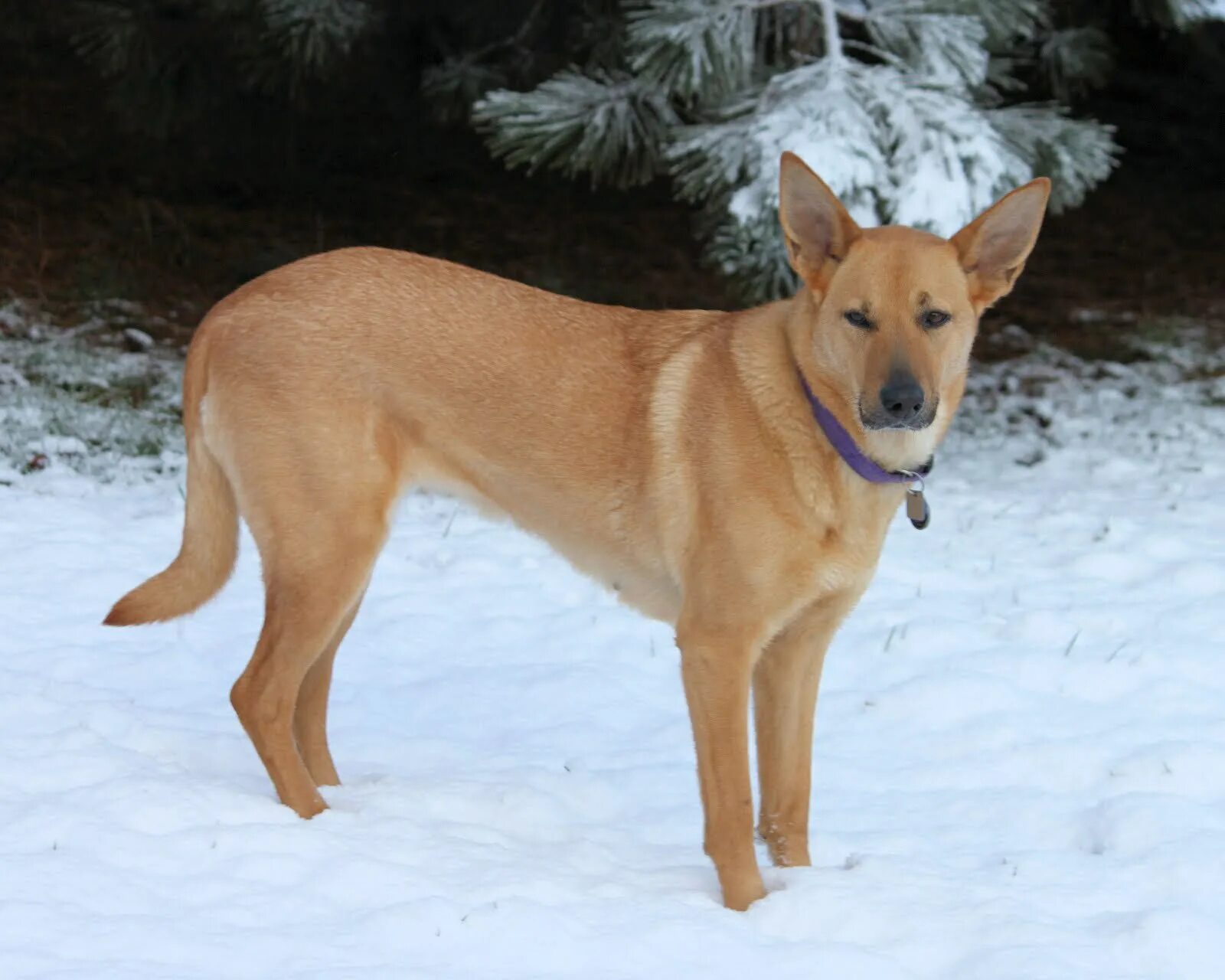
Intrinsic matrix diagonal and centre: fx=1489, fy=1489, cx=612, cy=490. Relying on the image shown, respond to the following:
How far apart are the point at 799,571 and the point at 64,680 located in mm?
2172

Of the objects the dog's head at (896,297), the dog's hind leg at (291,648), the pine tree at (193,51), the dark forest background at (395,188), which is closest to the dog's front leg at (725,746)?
the dog's head at (896,297)

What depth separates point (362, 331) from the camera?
3.64 meters

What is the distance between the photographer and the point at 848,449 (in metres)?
3.43

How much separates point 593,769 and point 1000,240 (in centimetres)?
176

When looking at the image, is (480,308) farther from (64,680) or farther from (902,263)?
(64,680)

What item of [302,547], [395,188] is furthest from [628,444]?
[395,188]

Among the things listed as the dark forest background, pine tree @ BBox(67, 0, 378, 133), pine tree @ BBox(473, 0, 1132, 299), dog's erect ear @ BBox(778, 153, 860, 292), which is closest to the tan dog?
dog's erect ear @ BBox(778, 153, 860, 292)

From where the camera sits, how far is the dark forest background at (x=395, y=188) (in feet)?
27.5

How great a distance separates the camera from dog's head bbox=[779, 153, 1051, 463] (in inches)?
130

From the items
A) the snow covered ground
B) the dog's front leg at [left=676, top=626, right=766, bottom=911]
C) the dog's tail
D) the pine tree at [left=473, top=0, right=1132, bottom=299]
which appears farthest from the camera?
the pine tree at [left=473, top=0, right=1132, bottom=299]

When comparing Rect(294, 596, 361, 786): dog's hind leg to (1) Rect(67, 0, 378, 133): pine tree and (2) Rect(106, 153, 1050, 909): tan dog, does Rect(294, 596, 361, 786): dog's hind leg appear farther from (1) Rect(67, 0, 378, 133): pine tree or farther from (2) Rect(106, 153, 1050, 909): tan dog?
(1) Rect(67, 0, 378, 133): pine tree

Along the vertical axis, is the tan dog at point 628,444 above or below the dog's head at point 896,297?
below

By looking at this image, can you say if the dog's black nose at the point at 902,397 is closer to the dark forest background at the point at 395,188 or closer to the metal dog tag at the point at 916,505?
the metal dog tag at the point at 916,505

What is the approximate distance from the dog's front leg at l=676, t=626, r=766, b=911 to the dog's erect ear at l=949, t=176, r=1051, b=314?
1044mm
